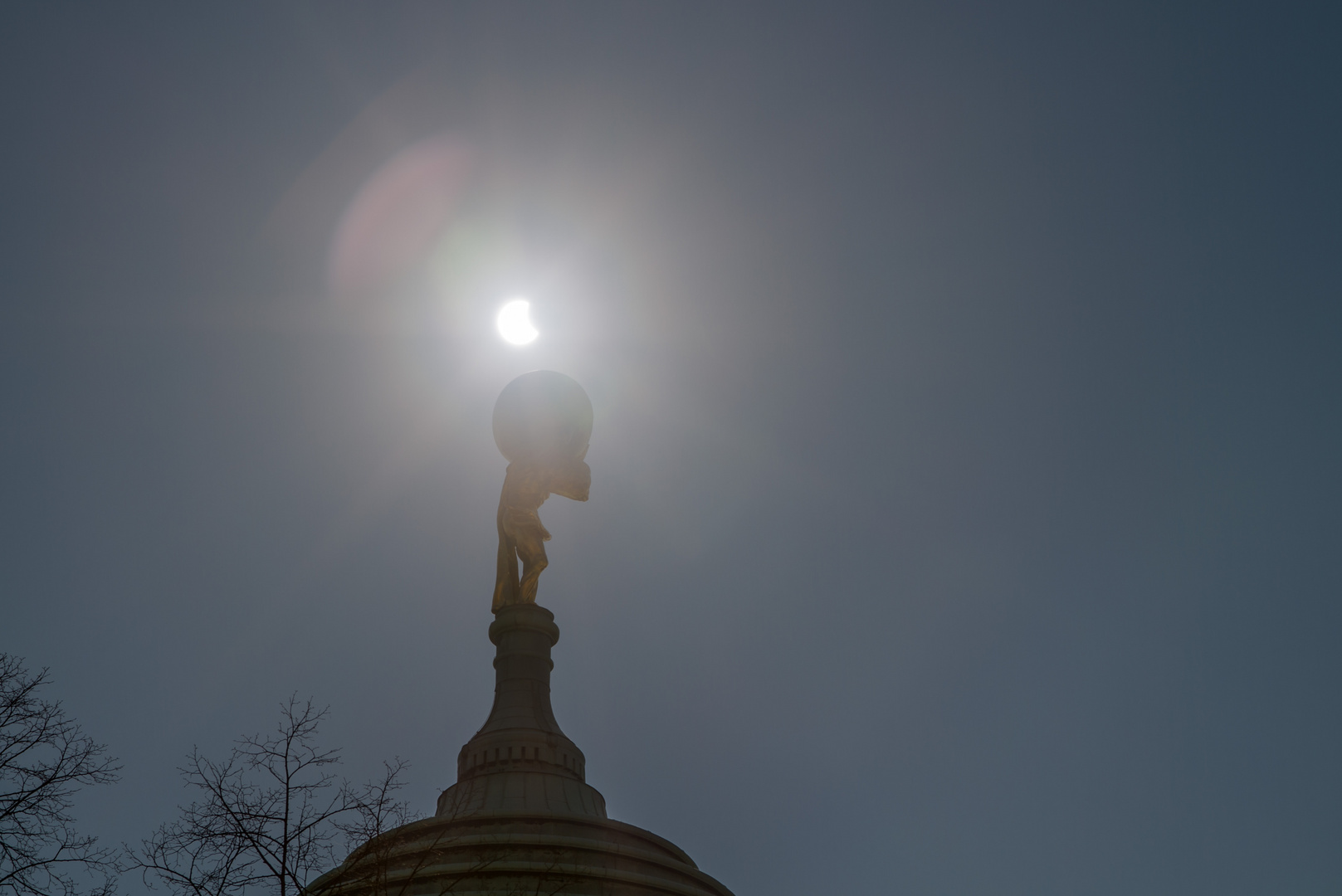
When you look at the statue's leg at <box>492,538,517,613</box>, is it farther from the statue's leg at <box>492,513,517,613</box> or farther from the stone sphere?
the stone sphere

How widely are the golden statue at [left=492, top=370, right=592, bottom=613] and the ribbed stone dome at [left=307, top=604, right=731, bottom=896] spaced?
2.68 meters

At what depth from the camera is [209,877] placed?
1473 cm

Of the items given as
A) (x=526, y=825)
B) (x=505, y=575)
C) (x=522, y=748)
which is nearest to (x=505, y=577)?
(x=505, y=575)

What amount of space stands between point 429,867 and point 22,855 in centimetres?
835

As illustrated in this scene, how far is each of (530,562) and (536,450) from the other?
11.0 feet

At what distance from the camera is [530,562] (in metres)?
31.7

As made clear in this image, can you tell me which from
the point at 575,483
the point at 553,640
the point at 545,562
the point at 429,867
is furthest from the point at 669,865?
the point at 575,483

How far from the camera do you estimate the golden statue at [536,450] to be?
106 feet

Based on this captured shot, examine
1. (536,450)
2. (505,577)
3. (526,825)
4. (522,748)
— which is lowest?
(526,825)

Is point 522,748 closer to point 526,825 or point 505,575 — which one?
point 526,825

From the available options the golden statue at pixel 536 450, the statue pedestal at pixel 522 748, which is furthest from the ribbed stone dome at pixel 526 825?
the golden statue at pixel 536 450

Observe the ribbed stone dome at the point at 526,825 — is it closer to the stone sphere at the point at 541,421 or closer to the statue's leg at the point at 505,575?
the statue's leg at the point at 505,575

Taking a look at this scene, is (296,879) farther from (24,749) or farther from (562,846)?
(562,846)

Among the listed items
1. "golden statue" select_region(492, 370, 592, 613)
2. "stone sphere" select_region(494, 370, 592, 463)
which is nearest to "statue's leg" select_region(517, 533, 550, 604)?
"golden statue" select_region(492, 370, 592, 613)
